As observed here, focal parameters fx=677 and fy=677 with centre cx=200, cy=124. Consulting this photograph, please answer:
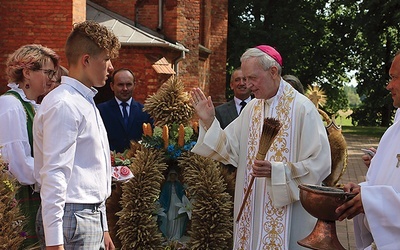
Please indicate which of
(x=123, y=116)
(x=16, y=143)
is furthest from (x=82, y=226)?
(x=123, y=116)

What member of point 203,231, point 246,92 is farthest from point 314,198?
point 246,92

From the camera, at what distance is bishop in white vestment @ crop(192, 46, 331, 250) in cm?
528

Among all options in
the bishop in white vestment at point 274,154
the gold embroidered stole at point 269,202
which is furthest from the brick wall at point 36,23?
the gold embroidered stole at point 269,202

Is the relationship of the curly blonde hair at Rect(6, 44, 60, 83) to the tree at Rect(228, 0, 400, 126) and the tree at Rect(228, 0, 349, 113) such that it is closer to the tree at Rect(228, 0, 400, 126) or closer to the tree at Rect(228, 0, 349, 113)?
the tree at Rect(228, 0, 400, 126)

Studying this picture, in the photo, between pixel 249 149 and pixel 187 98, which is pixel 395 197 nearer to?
pixel 249 149

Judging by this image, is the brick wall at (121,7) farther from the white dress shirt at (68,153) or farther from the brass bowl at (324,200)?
the brass bowl at (324,200)

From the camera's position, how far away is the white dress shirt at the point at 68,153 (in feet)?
11.6

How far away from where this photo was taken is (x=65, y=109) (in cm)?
365

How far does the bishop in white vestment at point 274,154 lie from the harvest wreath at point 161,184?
105cm

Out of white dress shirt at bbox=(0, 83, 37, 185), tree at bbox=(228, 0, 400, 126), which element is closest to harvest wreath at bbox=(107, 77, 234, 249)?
white dress shirt at bbox=(0, 83, 37, 185)

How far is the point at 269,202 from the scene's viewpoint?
5.42 meters

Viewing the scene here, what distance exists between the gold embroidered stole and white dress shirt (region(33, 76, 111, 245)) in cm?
183

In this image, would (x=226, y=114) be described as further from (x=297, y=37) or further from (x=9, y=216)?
(x=297, y=37)

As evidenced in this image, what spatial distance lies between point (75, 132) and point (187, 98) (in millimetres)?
3315
